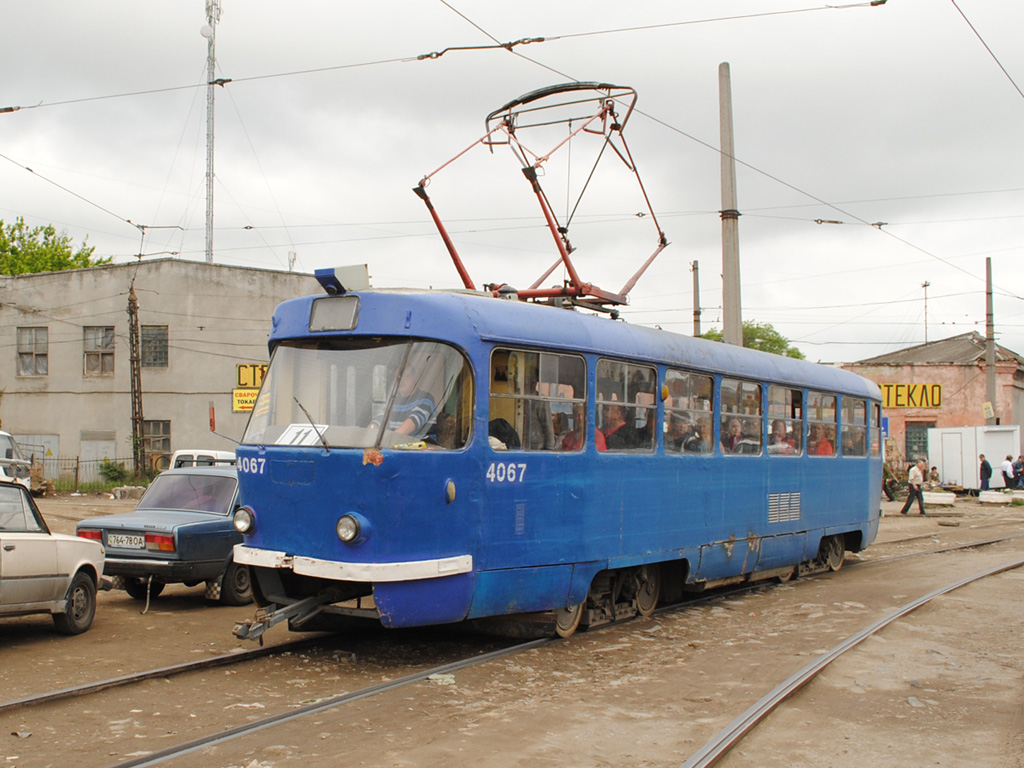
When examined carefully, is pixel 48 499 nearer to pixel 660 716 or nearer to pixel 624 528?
pixel 624 528

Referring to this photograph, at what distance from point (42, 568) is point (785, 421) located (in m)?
8.73

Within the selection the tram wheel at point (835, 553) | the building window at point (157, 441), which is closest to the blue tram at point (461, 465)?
the tram wheel at point (835, 553)

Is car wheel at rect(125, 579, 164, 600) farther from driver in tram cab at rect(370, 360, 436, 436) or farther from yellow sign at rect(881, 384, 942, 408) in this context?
yellow sign at rect(881, 384, 942, 408)

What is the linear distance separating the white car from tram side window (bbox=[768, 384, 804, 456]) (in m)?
7.80

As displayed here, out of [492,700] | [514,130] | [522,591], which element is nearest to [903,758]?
[492,700]

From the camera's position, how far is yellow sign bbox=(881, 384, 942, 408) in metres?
41.8

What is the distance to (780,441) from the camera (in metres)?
12.7

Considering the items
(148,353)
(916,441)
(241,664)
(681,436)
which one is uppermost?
(148,353)

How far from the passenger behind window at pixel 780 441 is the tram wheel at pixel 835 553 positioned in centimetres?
243

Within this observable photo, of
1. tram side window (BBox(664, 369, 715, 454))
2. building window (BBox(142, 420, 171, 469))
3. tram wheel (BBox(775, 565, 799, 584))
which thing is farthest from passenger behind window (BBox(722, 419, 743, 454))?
building window (BBox(142, 420, 171, 469))

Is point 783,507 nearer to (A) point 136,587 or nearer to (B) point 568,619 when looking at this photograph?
(B) point 568,619

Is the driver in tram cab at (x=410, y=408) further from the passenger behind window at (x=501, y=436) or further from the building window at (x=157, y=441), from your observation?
the building window at (x=157, y=441)

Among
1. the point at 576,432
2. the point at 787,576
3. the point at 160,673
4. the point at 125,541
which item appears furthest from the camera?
the point at 787,576

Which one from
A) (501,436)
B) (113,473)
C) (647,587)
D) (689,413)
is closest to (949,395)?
(113,473)
